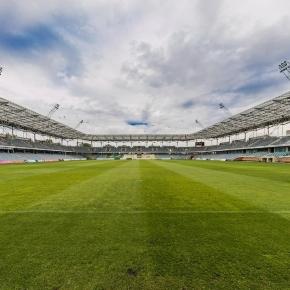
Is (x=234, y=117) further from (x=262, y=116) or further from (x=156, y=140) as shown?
(x=156, y=140)

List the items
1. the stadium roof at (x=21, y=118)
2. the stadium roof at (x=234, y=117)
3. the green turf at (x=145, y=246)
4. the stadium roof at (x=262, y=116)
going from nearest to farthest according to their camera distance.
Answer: the green turf at (x=145, y=246)
the stadium roof at (x=262, y=116)
the stadium roof at (x=234, y=117)
the stadium roof at (x=21, y=118)

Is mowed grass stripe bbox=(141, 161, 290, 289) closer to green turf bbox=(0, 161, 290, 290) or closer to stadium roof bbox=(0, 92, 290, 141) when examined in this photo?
green turf bbox=(0, 161, 290, 290)

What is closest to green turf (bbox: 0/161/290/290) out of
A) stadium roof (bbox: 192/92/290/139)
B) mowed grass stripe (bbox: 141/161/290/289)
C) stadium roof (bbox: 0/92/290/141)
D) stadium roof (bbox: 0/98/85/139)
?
mowed grass stripe (bbox: 141/161/290/289)

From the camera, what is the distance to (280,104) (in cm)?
4644

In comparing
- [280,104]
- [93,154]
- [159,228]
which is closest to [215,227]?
[159,228]

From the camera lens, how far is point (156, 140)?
116 meters

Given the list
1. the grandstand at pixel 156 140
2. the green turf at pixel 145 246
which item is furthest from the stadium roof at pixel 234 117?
the green turf at pixel 145 246

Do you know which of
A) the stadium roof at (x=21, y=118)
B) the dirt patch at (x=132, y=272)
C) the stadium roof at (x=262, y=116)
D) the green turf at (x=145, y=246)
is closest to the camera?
the green turf at (x=145, y=246)

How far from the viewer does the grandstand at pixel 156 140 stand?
175 ft

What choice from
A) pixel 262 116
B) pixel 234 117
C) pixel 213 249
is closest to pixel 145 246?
pixel 213 249

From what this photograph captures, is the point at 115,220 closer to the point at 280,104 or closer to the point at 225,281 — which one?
the point at 225,281

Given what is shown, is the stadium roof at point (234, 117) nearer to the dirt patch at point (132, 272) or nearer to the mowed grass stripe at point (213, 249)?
the mowed grass stripe at point (213, 249)

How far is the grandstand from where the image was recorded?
53447 millimetres

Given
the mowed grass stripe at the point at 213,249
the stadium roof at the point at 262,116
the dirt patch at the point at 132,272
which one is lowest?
the mowed grass stripe at the point at 213,249
